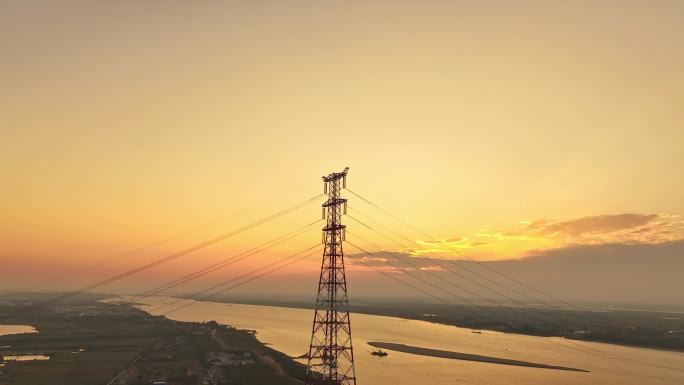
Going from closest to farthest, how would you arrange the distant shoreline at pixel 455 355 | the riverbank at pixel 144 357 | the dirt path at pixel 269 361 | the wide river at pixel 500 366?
the riverbank at pixel 144 357 → the wide river at pixel 500 366 → the dirt path at pixel 269 361 → the distant shoreline at pixel 455 355

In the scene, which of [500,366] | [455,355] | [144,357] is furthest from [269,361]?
[500,366]

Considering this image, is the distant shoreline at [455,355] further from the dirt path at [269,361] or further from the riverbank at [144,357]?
the dirt path at [269,361]

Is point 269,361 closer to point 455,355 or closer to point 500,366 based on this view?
point 455,355

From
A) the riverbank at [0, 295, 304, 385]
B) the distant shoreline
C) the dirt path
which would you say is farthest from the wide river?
the riverbank at [0, 295, 304, 385]

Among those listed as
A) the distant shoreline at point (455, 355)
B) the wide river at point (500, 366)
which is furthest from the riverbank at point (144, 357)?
the distant shoreline at point (455, 355)

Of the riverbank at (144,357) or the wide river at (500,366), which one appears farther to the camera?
the wide river at (500,366)

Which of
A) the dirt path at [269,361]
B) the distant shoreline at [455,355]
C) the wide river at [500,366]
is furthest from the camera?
the distant shoreline at [455,355]

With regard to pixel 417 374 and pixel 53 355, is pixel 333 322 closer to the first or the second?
pixel 417 374

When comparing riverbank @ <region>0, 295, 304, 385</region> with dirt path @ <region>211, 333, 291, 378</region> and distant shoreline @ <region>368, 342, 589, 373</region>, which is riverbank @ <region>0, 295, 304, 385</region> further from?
distant shoreline @ <region>368, 342, 589, 373</region>

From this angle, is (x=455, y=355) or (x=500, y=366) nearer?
(x=500, y=366)

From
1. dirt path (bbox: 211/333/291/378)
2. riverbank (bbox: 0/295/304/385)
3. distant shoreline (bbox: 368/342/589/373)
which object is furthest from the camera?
distant shoreline (bbox: 368/342/589/373)

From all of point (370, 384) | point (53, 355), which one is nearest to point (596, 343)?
point (370, 384)
